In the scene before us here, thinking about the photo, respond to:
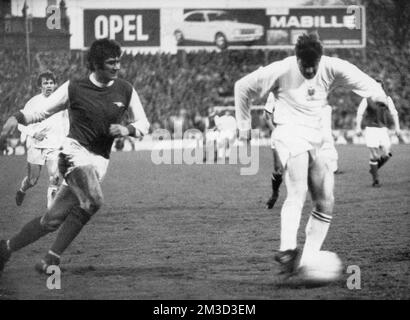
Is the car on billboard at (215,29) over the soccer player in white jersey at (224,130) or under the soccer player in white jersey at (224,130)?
over

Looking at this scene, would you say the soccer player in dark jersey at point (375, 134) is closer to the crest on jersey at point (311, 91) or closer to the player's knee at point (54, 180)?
the player's knee at point (54, 180)

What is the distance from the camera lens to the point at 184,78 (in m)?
21.9

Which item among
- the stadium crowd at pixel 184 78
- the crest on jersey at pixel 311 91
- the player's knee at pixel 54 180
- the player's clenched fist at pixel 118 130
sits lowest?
the player's knee at pixel 54 180

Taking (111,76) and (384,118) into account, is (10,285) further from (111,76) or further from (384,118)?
(384,118)

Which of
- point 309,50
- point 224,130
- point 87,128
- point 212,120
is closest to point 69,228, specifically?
point 87,128

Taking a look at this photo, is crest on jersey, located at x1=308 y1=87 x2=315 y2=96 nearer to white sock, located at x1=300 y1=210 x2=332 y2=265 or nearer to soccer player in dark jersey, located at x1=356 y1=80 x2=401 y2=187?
white sock, located at x1=300 y1=210 x2=332 y2=265

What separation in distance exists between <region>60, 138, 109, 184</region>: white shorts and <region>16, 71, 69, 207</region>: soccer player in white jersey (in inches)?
118

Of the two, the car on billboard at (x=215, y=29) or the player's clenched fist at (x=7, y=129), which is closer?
the player's clenched fist at (x=7, y=129)

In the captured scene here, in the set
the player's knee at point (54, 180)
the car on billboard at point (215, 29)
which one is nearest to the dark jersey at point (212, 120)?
the car on billboard at point (215, 29)

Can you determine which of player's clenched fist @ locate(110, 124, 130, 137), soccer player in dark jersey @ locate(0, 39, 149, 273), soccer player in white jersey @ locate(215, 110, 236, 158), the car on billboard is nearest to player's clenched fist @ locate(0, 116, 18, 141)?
soccer player in dark jersey @ locate(0, 39, 149, 273)

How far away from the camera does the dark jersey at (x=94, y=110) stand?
271 inches

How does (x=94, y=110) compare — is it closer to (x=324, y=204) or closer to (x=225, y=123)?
(x=324, y=204)

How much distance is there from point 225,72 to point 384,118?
684 cm

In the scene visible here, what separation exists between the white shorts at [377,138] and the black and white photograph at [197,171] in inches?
0.9
